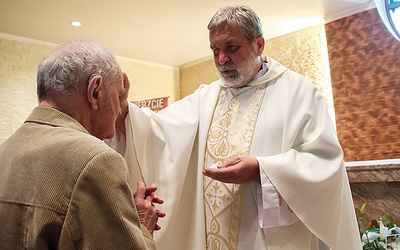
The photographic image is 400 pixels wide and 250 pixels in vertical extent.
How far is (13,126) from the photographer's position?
5898 mm

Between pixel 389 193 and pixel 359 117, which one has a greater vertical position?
pixel 359 117

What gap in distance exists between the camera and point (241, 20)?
181 cm

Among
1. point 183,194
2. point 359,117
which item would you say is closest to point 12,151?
point 183,194

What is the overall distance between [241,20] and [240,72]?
0.78ft

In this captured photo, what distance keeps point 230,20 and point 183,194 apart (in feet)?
2.84

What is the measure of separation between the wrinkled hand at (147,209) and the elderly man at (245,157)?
0.26 m

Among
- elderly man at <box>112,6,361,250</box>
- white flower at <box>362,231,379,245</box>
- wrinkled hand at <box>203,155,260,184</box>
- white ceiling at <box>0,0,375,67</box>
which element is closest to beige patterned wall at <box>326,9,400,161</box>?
white ceiling at <box>0,0,375,67</box>

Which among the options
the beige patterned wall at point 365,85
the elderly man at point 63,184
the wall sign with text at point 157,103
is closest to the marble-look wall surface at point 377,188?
the elderly man at point 63,184

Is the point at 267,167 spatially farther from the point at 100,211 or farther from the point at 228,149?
the point at 100,211

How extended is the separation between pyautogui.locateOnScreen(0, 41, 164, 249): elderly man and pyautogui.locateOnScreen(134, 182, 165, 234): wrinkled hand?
0.60ft

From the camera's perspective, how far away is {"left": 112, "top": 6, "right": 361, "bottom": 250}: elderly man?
5.13ft

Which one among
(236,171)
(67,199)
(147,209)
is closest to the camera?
(67,199)

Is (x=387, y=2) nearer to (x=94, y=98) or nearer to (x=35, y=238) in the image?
(x=94, y=98)

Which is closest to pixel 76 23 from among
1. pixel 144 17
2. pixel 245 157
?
pixel 144 17
